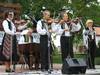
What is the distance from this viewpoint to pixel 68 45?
539 inches

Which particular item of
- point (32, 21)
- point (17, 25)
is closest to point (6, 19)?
point (17, 25)

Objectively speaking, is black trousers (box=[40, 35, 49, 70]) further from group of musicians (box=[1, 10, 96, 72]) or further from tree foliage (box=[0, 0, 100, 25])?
tree foliage (box=[0, 0, 100, 25])

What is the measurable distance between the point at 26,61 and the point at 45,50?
51.6 inches

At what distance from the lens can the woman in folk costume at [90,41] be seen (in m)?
14.3

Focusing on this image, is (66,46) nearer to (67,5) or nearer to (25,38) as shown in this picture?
(25,38)

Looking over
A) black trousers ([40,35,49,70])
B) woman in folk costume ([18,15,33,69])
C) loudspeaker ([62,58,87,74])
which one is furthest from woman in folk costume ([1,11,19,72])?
loudspeaker ([62,58,87,74])

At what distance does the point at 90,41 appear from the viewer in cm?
1438

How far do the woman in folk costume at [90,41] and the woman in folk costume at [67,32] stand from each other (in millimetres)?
652

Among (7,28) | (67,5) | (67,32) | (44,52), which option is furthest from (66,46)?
(67,5)

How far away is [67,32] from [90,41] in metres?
1.25

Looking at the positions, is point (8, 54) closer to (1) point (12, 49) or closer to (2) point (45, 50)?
(1) point (12, 49)

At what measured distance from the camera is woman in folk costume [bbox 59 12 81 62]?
43.5ft

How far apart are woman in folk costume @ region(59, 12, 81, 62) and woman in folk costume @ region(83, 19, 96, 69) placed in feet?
2.14

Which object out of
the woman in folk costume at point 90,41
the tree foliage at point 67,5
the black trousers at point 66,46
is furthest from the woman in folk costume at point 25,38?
the tree foliage at point 67,5
